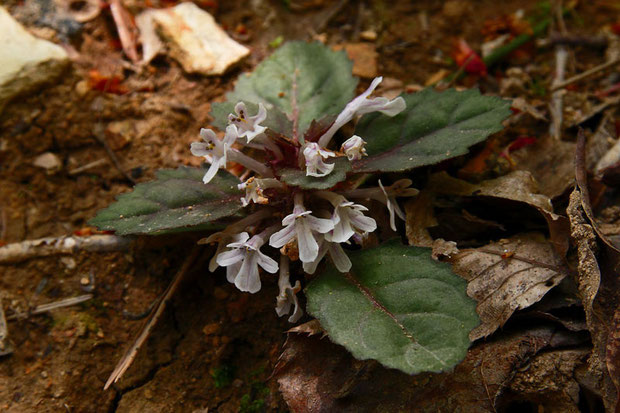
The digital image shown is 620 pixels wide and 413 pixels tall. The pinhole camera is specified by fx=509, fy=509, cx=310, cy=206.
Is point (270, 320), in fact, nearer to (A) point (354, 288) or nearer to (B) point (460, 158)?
(A) point (354, 288)

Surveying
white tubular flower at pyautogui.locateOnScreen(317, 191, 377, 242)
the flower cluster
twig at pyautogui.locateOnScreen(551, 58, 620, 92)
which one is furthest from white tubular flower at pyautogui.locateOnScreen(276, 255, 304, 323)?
twig at pyautogui.locateOnScreen(551, 58, 620, 92)

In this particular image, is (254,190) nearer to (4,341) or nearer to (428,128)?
(428,128)

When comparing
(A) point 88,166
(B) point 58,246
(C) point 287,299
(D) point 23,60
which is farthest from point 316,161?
(D) point 23,60

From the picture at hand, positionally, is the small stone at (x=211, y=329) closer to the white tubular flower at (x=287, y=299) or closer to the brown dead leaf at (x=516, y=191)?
the white tubular flower at (x=287, y=299)

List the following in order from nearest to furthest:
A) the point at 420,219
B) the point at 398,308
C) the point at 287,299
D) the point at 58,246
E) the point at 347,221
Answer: the point at 398,308
the point at 347,221
the point at 287,299
the point at 420,219
the point at 58,246

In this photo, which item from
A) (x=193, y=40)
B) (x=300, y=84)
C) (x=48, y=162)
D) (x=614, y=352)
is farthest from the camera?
(x=193, y=40)

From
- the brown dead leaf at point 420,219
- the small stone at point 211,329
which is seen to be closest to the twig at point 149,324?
the small stone at point 211,329
